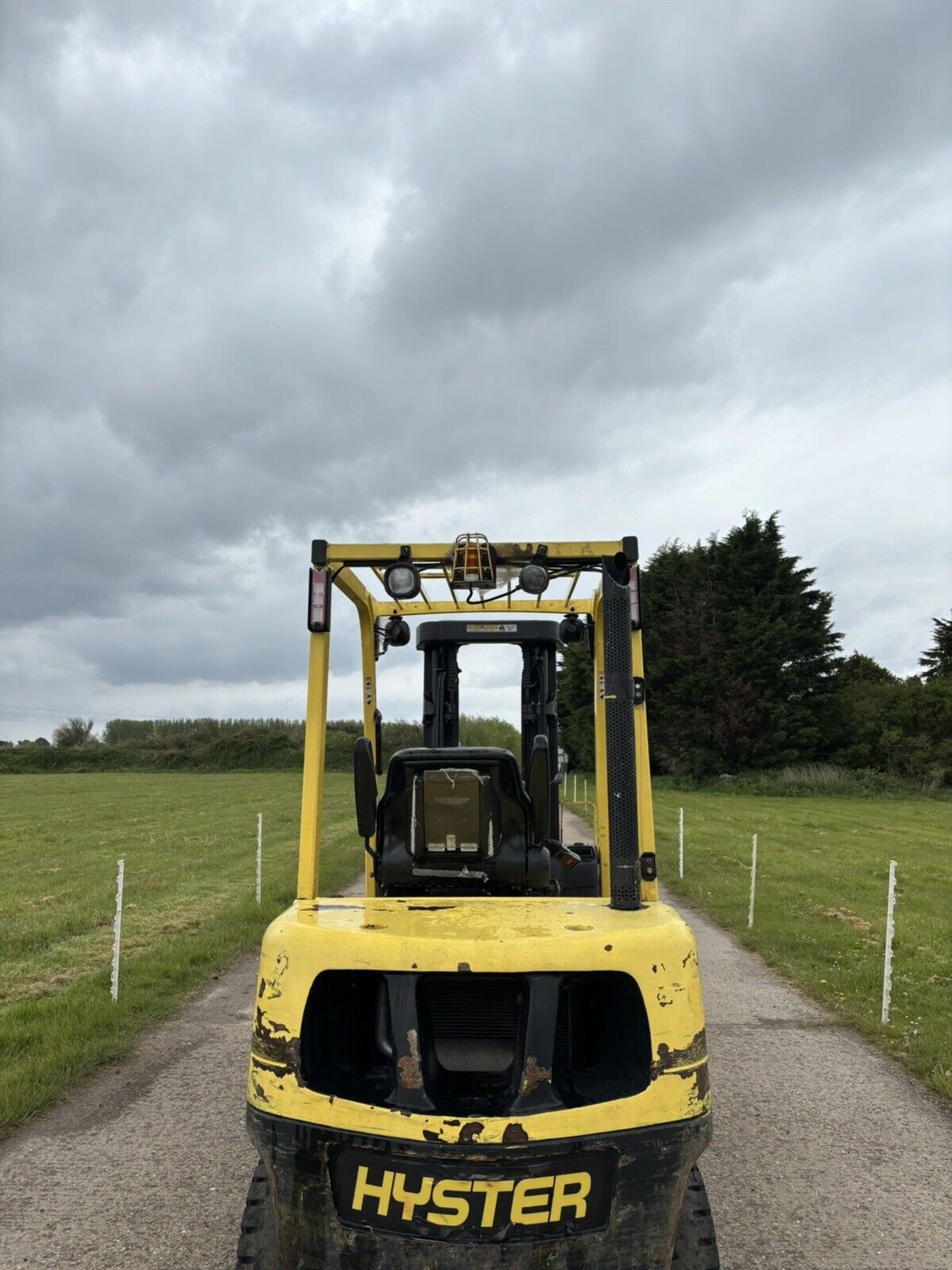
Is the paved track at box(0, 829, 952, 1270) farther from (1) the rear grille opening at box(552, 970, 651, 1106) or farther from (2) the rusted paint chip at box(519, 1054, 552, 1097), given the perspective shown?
(2) the rusted paint chip at box(519, 1054, 552, 1097)

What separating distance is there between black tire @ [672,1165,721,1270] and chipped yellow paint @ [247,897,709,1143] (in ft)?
1.46

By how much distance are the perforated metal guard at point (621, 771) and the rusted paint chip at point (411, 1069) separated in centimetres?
93

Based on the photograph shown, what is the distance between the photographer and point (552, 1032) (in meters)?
2.89

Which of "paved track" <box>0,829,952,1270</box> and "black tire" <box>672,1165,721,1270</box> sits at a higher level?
"black tire" <box>672,1165,721,1270</box>

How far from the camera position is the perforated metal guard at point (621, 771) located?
11.1 ft

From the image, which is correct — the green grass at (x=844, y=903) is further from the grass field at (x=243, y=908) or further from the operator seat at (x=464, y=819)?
the operator seat at (x=464, y=819)

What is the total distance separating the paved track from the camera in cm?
370

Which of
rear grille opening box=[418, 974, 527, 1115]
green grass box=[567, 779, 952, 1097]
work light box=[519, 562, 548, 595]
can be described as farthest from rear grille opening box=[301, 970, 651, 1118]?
green grass box=[567, 779, 952, 1097]

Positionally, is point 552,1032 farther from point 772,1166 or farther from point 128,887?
point 128,887

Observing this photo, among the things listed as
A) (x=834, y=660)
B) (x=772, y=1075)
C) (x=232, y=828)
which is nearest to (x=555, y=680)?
(x=772, y=1075)

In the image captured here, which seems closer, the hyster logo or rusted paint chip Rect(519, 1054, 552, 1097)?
the hyster logo

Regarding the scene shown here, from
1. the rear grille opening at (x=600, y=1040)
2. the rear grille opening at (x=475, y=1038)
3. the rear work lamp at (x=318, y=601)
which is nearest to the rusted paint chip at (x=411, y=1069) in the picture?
the rear grille opening at (x=475, y=1038)

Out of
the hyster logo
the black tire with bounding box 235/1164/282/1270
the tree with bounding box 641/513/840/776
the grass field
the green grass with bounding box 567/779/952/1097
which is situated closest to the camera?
the hyster logo

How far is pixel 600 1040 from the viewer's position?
3340 mm
